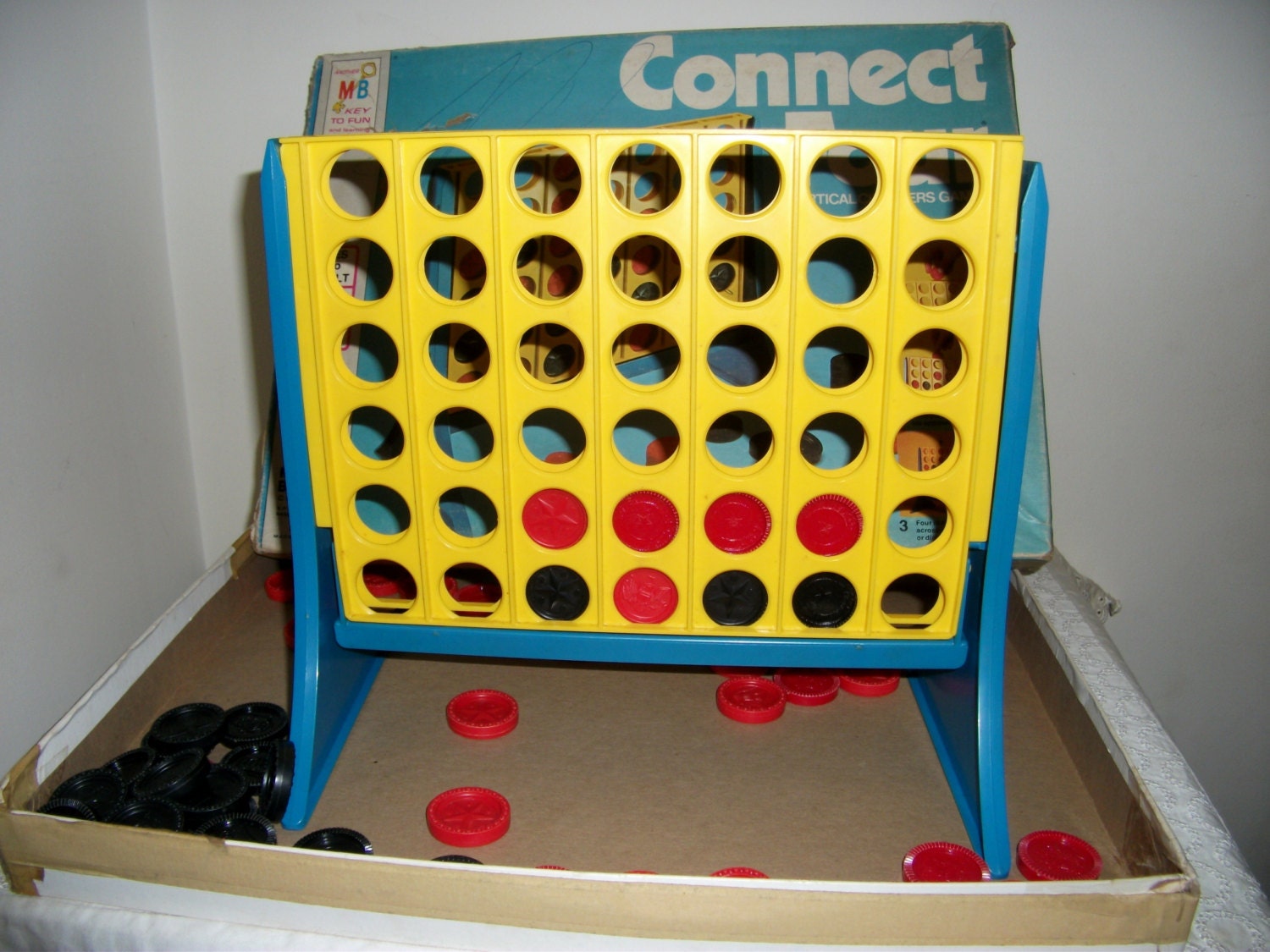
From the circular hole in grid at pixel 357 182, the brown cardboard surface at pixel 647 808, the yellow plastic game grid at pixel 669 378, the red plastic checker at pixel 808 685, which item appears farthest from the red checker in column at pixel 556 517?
the circular hole in grid at pixel 357 182

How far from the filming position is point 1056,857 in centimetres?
73

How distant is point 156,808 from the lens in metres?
0.73

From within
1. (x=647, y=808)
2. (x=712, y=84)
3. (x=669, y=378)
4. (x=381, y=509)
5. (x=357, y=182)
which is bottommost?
(x=647, y=808)

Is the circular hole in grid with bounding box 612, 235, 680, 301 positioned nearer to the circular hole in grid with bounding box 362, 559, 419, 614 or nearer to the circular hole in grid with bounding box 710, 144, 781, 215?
the circular hole in grid with bounding box 710, 144, 781, 215

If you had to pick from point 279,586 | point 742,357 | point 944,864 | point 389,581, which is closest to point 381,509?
point 389,581

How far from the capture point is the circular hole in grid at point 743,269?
34.2 inches

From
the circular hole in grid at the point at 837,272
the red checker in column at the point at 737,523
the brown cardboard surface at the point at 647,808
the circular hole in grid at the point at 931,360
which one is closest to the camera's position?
the brown cardboard surface at the point at 647,808

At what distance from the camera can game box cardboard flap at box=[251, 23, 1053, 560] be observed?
97 centimetres

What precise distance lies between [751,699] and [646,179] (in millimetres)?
528

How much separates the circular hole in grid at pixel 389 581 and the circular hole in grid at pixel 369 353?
0.20 m

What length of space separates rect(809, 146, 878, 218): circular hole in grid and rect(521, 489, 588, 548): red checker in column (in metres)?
0.44

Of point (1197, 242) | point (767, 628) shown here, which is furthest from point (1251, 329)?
point (767, 628)

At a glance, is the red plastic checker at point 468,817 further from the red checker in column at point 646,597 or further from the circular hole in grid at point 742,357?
the circular hole in grid at point 742,357

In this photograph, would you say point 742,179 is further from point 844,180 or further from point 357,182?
point 357,182
